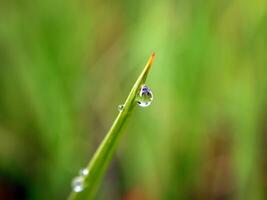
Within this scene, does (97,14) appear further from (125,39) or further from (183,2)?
(183,2)

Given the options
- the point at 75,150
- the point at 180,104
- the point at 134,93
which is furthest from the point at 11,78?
the point at 134,93

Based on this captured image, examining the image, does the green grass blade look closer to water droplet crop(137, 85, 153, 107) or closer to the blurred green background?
water droplet crop(137, 85, 153, 107)

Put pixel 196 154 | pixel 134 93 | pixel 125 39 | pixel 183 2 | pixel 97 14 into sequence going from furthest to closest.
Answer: pixel 97 14 → pixel 125 39 → pixel 183 2 → pixel 196 154 → pixel 134 93

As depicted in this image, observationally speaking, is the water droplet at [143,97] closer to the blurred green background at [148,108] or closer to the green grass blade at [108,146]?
the green grass blade at [108,146]

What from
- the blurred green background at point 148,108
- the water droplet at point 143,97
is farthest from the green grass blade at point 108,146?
the blurred green background at point 148,108

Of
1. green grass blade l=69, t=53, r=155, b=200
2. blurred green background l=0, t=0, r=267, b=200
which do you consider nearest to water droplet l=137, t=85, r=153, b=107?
green grass blade l=69, t=53, r=155, b=200

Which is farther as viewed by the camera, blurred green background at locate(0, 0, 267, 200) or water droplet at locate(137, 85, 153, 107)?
blurred green background at locate(0, 0, 267, 200)
